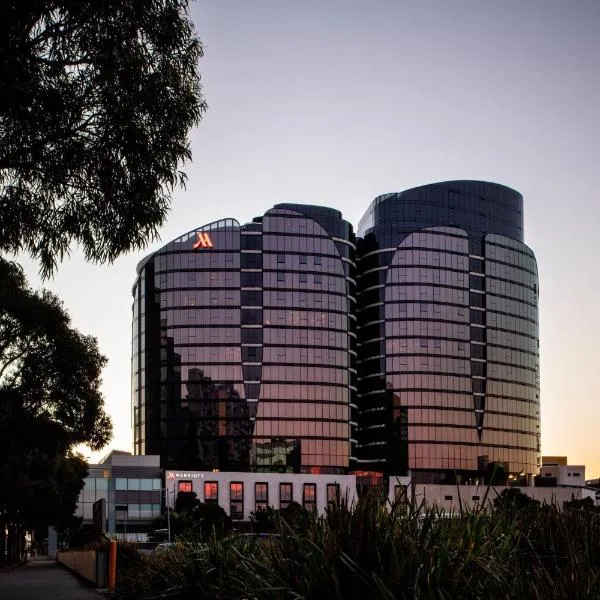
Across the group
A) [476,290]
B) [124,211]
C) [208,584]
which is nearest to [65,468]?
[124,211]

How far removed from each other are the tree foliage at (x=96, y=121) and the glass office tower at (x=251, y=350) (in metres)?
135

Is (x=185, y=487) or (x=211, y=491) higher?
(x=185, y=487)

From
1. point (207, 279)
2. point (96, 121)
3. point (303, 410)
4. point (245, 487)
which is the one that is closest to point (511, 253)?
point (303, 410)

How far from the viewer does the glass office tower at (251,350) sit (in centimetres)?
14762

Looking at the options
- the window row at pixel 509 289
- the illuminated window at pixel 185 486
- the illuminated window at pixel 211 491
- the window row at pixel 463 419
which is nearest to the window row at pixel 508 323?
the window row at pixel 509 289

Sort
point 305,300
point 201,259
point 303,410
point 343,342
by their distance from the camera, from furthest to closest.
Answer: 1. point 343,342
2. point 305,300
3. point 201,259
4. point 303,410

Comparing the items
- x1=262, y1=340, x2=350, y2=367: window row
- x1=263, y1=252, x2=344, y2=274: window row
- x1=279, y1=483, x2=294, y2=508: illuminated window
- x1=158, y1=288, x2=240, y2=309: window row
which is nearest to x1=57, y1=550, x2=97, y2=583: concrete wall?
x1=279, y1=483, x2=294, y2=508: illuminated window

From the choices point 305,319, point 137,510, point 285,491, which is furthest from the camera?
point 305,319

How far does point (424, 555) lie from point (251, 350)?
14508 centimetres

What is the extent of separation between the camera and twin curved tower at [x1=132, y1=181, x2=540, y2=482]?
149000mm

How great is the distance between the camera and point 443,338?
160500 millimetres

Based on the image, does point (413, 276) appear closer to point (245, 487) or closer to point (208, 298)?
point (208, 298)

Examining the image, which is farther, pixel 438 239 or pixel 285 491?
pixel 438 239

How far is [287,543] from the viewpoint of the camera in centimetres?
715
